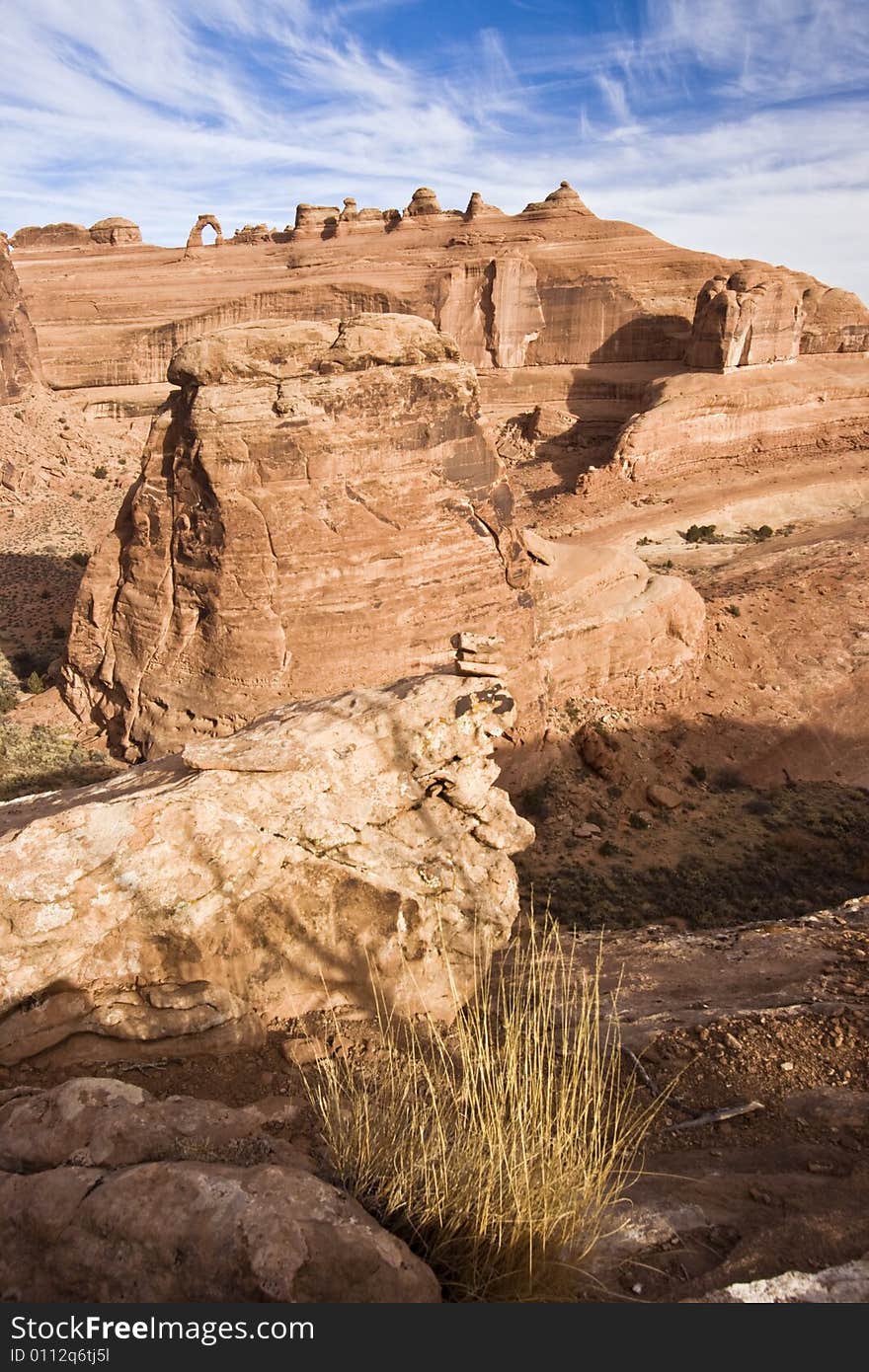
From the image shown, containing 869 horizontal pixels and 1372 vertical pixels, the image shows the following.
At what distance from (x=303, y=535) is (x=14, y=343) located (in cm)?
3810

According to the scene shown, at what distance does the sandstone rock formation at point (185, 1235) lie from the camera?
10.7 ft

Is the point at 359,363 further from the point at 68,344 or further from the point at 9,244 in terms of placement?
the point at 9,244

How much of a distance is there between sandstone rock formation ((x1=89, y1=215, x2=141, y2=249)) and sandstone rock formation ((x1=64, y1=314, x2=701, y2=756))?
51335 millimetres

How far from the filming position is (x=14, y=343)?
44.6 meters

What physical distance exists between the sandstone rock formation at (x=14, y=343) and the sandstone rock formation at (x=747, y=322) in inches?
1371

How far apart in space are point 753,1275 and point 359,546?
Result: 13279mm

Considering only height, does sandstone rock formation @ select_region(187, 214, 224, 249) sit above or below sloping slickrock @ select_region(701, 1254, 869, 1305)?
above

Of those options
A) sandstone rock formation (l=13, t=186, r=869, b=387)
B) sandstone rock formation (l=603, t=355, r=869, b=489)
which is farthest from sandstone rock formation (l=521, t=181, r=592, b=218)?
sandstone rock formation (l=603, t=355, r=869, b=489)

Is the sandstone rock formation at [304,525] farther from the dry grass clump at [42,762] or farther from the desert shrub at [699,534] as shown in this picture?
the desert shrub at [699,534]

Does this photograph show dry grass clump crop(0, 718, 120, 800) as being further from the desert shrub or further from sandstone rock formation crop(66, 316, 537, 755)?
the desert shrub

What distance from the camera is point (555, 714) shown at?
18.3 metres

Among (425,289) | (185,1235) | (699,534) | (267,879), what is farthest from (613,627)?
(425,289)

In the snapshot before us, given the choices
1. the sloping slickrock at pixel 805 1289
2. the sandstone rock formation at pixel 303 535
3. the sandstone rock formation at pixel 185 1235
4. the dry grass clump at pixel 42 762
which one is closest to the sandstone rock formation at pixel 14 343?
the dry grass clump at pixel 42 762

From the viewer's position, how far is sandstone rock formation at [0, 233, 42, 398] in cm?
4372
